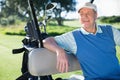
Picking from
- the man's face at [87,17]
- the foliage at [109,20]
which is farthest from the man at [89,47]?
the foliage at [109,20]

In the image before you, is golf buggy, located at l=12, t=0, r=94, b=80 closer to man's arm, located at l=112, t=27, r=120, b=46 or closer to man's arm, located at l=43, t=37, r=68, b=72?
man's arm, located at l=43, t=37, r=68, b=72

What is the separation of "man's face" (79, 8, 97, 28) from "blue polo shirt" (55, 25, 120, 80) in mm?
83

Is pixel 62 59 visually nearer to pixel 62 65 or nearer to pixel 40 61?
pixel 62 65

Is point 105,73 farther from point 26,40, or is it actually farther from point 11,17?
point 11,17

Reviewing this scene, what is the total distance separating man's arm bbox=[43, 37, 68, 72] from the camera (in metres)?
3.76

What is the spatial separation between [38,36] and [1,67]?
6.07 m

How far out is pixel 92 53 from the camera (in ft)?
12.8

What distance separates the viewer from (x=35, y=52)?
3814 mm

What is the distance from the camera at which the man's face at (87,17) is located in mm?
3979

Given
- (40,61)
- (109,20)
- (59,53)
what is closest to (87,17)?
(59,53)

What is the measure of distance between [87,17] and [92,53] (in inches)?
15.5

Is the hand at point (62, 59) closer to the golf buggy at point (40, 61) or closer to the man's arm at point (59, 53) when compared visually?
the man's arm at point (59, 53)

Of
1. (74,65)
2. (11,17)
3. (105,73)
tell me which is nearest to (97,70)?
(105,73)

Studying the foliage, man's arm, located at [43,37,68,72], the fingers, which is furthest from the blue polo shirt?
the foliage
